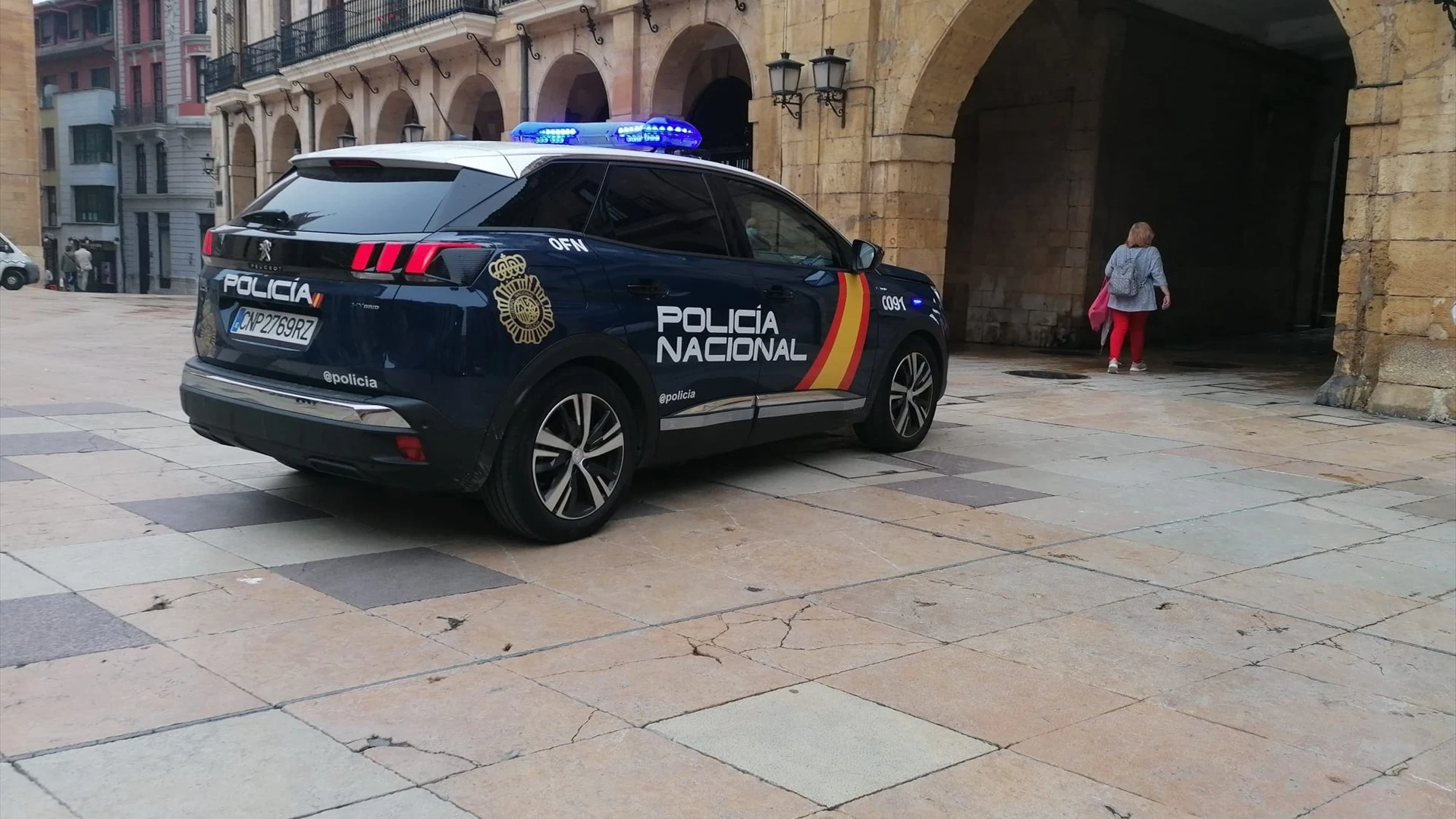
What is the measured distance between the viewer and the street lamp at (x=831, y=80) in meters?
13.8

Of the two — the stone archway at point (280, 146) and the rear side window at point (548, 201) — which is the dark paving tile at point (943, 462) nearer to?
the rear side window at point (548, 201)

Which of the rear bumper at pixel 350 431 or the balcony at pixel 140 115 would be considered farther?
the balcony at pixel 140 115

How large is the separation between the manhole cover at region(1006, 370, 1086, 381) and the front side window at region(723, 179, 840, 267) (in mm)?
6356

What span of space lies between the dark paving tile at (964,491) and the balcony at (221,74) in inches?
1146

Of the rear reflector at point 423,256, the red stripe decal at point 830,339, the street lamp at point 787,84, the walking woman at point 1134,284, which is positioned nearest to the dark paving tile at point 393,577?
the rear reflector at point 423,256

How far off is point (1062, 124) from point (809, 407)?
11.6m

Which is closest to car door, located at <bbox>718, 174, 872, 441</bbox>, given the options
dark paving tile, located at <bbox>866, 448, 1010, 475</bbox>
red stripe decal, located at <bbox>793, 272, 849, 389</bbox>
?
red stripe decal, located at <bbox>793, 272, 849, 389</bbox>

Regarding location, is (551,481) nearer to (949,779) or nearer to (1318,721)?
(949,779)

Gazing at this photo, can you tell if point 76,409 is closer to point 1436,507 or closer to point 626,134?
point 626,134

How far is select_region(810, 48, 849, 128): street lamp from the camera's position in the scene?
13.8 meters

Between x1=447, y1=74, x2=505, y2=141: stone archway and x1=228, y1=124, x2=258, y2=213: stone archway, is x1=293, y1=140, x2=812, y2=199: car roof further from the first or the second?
x1=228, y1=124, x2=258, y2=213: stone archway

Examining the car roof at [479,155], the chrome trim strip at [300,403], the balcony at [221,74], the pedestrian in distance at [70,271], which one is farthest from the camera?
the pedestrian in distance at [70,271]

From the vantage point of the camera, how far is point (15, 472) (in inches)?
233

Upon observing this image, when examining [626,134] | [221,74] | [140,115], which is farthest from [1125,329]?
[140,115]
